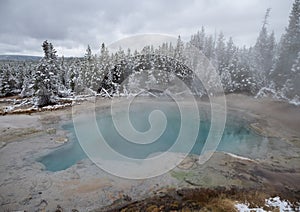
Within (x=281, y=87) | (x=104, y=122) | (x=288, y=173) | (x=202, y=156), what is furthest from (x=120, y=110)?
(x=281, y=87)

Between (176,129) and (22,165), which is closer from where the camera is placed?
(22,165)

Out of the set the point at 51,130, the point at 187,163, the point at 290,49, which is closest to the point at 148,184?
the point at 187,163

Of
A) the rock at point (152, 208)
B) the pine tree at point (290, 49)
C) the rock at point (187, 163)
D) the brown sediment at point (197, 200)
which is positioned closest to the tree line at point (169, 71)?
the pine tree at point (290, 49)

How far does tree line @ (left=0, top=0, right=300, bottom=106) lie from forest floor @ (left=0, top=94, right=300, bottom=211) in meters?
20.1

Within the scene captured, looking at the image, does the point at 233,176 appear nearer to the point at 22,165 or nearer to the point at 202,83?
the point at 22,165

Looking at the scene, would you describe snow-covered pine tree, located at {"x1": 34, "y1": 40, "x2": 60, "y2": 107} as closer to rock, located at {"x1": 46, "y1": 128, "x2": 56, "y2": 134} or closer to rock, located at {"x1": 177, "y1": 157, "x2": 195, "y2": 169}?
rock, located at {"x1": 46, "y1": 128, "x2": 56, "y2": 134}

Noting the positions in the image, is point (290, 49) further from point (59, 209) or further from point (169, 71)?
point (59, 209)

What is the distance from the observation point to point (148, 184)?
1302cm

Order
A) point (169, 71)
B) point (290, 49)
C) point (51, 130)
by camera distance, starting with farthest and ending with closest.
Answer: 1. point (169, 71)
2. point (290, 49)
3. point (51, 130)

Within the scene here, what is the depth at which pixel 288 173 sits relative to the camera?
14.6 metres

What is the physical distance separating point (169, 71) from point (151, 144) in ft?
110

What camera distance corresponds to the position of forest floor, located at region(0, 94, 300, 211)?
1088 cm

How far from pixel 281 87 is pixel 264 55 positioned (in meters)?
11.7

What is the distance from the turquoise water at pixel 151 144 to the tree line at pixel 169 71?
14.7 metres
